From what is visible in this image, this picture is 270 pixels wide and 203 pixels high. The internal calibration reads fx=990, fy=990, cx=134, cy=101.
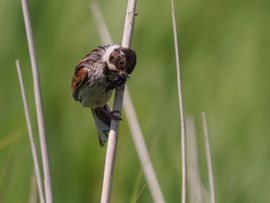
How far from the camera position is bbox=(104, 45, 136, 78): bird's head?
120 inches

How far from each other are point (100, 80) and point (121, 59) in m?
0.46

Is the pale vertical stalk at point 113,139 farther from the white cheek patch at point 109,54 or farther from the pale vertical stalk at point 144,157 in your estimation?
the pale vertical stalk at point 144,157

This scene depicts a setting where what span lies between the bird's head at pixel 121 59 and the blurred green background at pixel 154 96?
0.60 metres

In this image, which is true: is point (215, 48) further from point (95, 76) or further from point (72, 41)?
point (95, 76)

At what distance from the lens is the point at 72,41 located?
14.0ft

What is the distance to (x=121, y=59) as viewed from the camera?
3.12 meters

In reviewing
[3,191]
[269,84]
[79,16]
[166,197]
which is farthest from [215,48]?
[3,191]

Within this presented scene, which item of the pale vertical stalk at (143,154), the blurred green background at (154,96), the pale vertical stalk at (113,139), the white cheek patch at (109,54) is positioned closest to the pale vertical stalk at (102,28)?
the pale vertical stalk at (143,154)

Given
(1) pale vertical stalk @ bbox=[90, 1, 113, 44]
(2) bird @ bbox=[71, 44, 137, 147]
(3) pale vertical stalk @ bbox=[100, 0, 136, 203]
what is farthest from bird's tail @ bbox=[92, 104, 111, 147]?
(3) pale vertical stalk @ bbox=[100, 0, 136, 203]

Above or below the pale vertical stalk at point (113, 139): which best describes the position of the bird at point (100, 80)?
above

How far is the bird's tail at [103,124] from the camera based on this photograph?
364cm

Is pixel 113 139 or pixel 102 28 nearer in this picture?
pixel 113 139

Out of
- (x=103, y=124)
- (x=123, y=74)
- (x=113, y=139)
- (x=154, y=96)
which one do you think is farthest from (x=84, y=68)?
(x=113, y=139)

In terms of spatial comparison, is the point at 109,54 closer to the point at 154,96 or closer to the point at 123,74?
the point at 123,74
